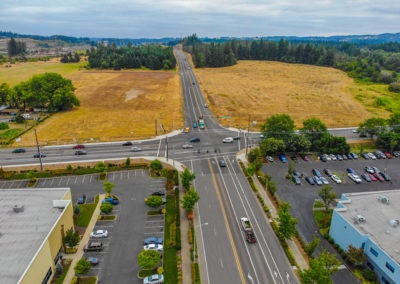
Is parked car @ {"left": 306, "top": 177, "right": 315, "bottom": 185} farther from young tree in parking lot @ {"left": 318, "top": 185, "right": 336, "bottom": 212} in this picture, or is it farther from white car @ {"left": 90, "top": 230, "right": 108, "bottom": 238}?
white car @ {"left": 90, "top": 230, "right": 108, "bottom": 238}

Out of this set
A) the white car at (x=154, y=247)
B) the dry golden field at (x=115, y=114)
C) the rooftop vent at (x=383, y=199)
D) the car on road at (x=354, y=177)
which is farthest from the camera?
the dry golden field at (x=115, y=114)

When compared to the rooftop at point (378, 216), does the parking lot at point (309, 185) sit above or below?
below

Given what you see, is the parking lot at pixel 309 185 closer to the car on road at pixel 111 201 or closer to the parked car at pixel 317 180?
the parked car at pixel 317 180

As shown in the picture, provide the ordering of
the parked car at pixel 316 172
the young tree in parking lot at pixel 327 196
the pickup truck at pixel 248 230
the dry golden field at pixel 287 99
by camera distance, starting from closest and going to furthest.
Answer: the pickup truck at pixel 248 230 → the young tree in parking lot at pixel 327 196 → the parked car at pixel 316 172 → the dry golden field at pixel 287 99

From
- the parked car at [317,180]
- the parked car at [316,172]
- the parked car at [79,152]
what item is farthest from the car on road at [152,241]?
the parked car at [316,172]

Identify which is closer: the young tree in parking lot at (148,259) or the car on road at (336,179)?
the young tree in parking lot at (148,259)

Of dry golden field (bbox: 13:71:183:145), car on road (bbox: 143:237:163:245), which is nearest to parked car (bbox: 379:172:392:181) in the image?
car on road (bbox: 143:237:163:245)

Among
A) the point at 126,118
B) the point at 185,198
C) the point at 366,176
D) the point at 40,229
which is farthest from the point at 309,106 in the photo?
the point at 40,229
